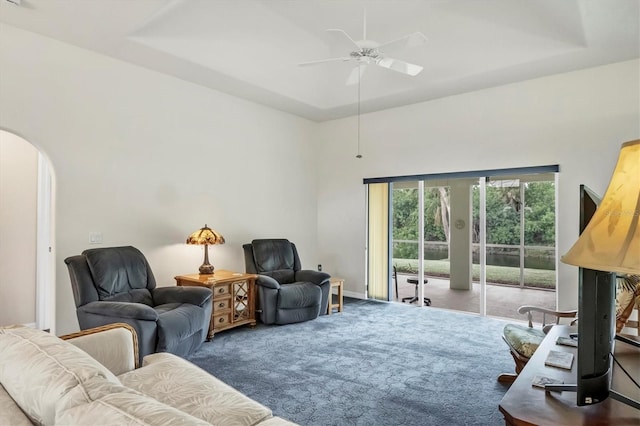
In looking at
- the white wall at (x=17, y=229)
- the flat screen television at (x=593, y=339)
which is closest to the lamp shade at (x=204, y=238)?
the white wall at (x=17, y=229)

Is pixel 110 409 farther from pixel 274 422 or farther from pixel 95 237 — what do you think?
pixel 95 237

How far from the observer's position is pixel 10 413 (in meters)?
1.18

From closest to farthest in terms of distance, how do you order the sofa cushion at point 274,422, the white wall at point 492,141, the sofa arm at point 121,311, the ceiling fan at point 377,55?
the sofa cushion at point 274,422 < the sofa arm at point 121,311 < the ceiling fan at point 377,55 < the white wall at point 492,141

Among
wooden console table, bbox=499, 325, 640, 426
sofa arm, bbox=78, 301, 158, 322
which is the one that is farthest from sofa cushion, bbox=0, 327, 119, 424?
sofa arm, bbox=78, 301, 158, 322

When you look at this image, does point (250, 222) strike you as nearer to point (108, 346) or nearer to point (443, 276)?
point (443, 276)

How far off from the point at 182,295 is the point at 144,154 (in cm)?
192

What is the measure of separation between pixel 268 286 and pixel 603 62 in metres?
4.89

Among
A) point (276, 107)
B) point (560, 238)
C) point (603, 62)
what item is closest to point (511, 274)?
point (560, 238)

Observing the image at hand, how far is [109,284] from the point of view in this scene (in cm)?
383

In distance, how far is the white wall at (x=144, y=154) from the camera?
4.00 m

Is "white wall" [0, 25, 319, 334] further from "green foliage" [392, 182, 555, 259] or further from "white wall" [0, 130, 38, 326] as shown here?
"green foliage" [392, 182, 555, 259]

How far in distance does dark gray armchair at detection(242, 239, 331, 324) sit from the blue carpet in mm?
182

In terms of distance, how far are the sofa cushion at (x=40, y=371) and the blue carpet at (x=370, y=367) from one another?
5.90 ft

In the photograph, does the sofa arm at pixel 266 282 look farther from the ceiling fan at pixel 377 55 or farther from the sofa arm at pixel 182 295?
the ceiling fan at pixel 377 55
